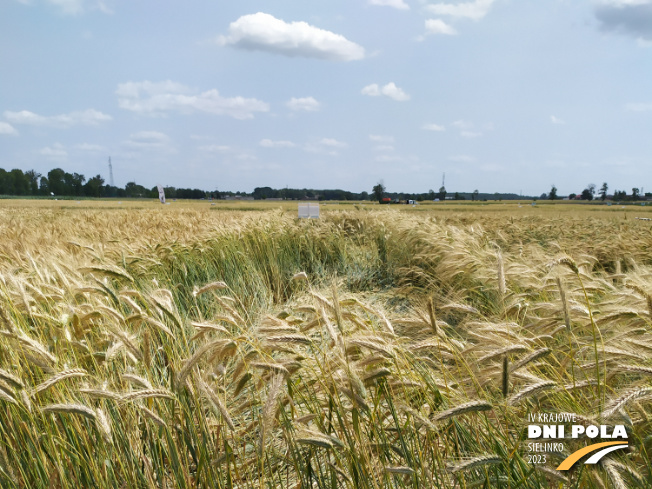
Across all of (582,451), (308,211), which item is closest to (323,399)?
(582,451)

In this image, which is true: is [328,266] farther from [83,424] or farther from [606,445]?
[606,445]

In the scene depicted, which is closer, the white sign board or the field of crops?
the field of crops

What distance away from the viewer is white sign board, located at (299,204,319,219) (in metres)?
8.65

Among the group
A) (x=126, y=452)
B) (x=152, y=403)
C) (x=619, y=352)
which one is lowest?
(x=126, y=452)

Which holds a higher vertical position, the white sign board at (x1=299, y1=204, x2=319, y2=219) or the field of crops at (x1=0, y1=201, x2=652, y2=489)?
the white sign board at (x1=299, y1=204, x2=319, y2=219)

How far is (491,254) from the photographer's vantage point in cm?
479

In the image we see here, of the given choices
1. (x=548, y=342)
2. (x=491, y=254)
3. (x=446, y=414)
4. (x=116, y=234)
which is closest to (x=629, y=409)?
(x=446, y=414)

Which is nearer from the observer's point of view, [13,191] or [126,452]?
[126,452]

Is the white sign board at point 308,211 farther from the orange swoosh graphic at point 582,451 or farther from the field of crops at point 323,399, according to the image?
the orange swoosh graphic at point 582,451

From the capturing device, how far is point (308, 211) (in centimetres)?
870

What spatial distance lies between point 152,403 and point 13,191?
284 ft

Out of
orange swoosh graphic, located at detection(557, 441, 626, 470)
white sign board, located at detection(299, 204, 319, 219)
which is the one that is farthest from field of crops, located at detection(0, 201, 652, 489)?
white sign board, located at detection(299, 204, 319, 219)

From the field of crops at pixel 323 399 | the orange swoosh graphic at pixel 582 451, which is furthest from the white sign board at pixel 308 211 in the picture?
the orange swoosh graphic at pixel 582 451

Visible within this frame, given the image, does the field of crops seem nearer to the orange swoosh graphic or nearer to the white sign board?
the orange swoosh graphic
